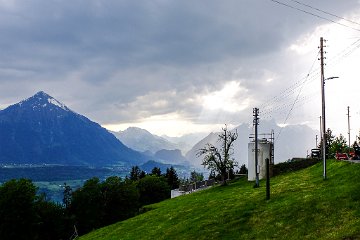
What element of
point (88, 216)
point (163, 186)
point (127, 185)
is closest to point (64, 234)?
point (88, 216)

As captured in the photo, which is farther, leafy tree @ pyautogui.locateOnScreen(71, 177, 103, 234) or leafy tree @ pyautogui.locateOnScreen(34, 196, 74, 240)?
leafy tree @ pyautogui.locateOnScreen(71, 177, 103, 234)

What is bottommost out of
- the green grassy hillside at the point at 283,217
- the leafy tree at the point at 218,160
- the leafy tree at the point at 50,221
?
the leafy tree at the point at 50,221

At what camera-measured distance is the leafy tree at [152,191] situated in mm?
150750

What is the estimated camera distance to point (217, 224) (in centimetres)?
4056

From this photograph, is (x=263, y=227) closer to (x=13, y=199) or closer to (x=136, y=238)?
(x=136, y=238)

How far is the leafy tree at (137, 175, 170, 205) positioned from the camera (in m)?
151

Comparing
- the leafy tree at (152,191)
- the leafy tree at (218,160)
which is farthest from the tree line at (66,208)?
the leafy tree at (218,160)

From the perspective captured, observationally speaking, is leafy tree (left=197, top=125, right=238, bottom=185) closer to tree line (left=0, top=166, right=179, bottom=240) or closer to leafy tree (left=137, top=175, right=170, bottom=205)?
tree line (left=0, top=166, right=179, bottom=240)

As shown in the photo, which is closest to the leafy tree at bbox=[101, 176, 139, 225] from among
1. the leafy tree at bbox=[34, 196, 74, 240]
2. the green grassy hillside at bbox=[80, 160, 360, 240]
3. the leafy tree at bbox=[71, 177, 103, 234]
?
the leafy tree at bbox=[71, 177, 103, 234]

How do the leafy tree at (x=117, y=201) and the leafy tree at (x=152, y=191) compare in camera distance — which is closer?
the leafy tree at (x=117, y=201)

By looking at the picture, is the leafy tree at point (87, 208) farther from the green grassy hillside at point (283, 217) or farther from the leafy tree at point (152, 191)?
the green grassy hillside at point (283, 217)

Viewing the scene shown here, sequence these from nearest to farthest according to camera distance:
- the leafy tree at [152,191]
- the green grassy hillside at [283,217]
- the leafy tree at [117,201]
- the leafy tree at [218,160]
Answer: the green grassy hillside at [283,217], the leafy tree at [218,160], the leafy tree at [117,201], the leafy tree at [152,191]

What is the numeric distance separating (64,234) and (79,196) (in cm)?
1233

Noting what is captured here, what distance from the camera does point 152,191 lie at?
152 m
